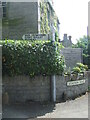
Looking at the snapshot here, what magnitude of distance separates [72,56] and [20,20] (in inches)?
175

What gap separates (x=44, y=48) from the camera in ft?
32.9

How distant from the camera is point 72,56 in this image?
55.3 feet

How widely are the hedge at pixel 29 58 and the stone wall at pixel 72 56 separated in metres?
5.74

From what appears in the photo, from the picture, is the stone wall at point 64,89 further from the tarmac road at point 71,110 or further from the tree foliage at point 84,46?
the tree foliage at point 84,46

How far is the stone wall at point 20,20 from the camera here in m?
15.7

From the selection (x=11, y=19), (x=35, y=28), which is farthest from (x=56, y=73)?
(x=11, y=19)

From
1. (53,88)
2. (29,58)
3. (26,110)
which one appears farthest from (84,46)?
(26,110)

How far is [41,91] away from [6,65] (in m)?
1.87

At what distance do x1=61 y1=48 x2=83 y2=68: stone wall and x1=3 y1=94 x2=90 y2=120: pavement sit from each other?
6.44 metres

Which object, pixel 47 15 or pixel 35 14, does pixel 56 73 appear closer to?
pixel 35 14

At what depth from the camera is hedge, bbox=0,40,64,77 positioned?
964 cm

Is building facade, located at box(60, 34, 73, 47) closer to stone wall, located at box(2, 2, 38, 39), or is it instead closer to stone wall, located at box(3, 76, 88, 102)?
stone wall, located at box(2, 2, 38, 39)

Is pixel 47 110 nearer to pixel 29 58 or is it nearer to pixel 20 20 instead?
pixel 29 58

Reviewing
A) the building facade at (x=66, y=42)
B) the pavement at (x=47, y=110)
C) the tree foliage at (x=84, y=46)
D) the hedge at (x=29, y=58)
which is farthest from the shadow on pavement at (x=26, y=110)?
the building facade at (x=66, y=42)
